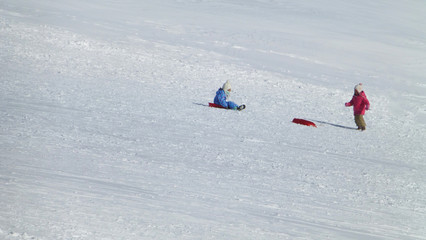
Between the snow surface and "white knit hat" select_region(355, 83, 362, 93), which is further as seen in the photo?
"white knit hat" select_region(355, 83, 362, 93)

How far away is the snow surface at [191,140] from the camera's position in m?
4.43

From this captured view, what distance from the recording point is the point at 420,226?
498 centimetres

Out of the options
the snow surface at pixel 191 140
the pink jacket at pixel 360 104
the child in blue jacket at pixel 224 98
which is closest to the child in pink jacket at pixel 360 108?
the pink jacket at pixel 360 104

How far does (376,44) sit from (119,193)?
79.3ft

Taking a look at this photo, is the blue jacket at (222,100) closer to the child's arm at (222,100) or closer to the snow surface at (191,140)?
the child's arm at (222,100)

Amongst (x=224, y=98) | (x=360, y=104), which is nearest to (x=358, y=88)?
(x=360, y=104)

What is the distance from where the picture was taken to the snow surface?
14.5 ft

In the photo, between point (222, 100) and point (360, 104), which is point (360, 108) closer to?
point (360, 104)

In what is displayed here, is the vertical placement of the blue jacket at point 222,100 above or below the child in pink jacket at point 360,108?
below

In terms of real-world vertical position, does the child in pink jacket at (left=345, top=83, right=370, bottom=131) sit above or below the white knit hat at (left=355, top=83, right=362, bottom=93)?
below

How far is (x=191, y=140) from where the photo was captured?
7.58m

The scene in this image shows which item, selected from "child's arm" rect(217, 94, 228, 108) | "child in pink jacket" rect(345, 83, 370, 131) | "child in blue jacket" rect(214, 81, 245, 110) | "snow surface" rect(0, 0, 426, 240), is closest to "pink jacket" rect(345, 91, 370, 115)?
"child in pink jacket" rect(345, 83, 370, 131)

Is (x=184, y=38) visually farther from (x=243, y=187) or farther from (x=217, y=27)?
(x=243, y=187)

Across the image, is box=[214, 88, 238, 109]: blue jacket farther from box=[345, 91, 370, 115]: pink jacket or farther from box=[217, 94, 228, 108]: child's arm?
box=[345, 91, 370, 115]: pink jacket
